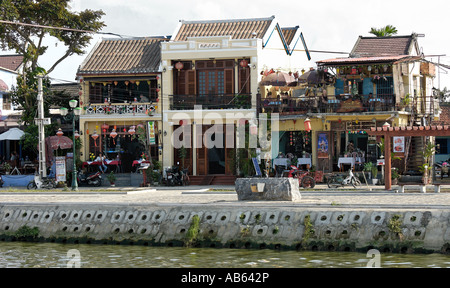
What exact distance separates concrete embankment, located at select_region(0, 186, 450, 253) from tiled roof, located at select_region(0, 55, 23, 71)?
30.9 m

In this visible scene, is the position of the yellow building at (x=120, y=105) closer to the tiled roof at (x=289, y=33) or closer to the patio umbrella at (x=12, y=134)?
the patio umbrella at (x=12, y=134)

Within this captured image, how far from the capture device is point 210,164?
4297 cm

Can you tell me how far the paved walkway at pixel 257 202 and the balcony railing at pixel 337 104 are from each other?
4.56 m

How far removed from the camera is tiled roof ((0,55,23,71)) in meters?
55.2

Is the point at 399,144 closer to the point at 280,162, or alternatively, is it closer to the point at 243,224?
the point at 280,162

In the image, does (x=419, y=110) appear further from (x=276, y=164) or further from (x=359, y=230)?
(x=359, y=230)

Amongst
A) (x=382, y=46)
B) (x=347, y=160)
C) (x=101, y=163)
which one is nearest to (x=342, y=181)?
(x=347, y=160)

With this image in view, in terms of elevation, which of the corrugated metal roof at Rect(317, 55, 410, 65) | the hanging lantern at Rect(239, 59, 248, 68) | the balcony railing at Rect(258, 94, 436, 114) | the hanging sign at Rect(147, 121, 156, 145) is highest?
the hanging lantern at Rect(239, 59, 248, 68)

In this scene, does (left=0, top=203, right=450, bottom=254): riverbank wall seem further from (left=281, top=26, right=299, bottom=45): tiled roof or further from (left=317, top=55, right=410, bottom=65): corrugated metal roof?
(left=281, top=26, right=299, bottom=45): tiled roof

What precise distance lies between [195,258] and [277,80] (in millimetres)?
20884

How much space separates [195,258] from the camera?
20859 mm

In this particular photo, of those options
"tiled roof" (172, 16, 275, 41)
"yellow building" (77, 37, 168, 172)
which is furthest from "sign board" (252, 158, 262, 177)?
"tiled roof" (172, 16, 275, 41)
